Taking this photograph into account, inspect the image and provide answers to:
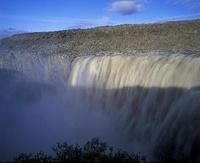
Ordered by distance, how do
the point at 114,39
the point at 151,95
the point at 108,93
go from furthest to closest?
the point at 114,39 → the point at 108,93 → the point at 151,95

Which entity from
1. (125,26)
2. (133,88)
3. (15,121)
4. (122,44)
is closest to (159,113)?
(133,88)

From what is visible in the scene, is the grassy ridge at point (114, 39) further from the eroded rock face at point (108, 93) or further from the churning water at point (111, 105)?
the churning water at point (111, 105)

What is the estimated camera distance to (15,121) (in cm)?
2727

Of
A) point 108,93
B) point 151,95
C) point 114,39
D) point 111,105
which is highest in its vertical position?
point 114,39

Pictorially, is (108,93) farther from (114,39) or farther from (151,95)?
(114,39)

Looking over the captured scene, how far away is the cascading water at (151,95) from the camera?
43.4 ft

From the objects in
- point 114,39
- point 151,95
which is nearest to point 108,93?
point 151,95

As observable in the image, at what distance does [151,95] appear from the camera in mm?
17547

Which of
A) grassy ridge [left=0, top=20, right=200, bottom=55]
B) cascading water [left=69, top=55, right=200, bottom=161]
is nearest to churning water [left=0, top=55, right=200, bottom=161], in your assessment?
cascading water [left=69, top=55, right=200, bottom=161]

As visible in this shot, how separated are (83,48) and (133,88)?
14377mm

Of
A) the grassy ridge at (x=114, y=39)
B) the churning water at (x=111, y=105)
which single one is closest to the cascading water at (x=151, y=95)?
the churning water at (x=111, y=105)

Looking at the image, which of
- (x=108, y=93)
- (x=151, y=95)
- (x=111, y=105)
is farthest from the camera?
(x=108, y=93)

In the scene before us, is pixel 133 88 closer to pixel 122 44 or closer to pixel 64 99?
pixel 64 99

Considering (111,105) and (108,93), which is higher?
(108,93)
